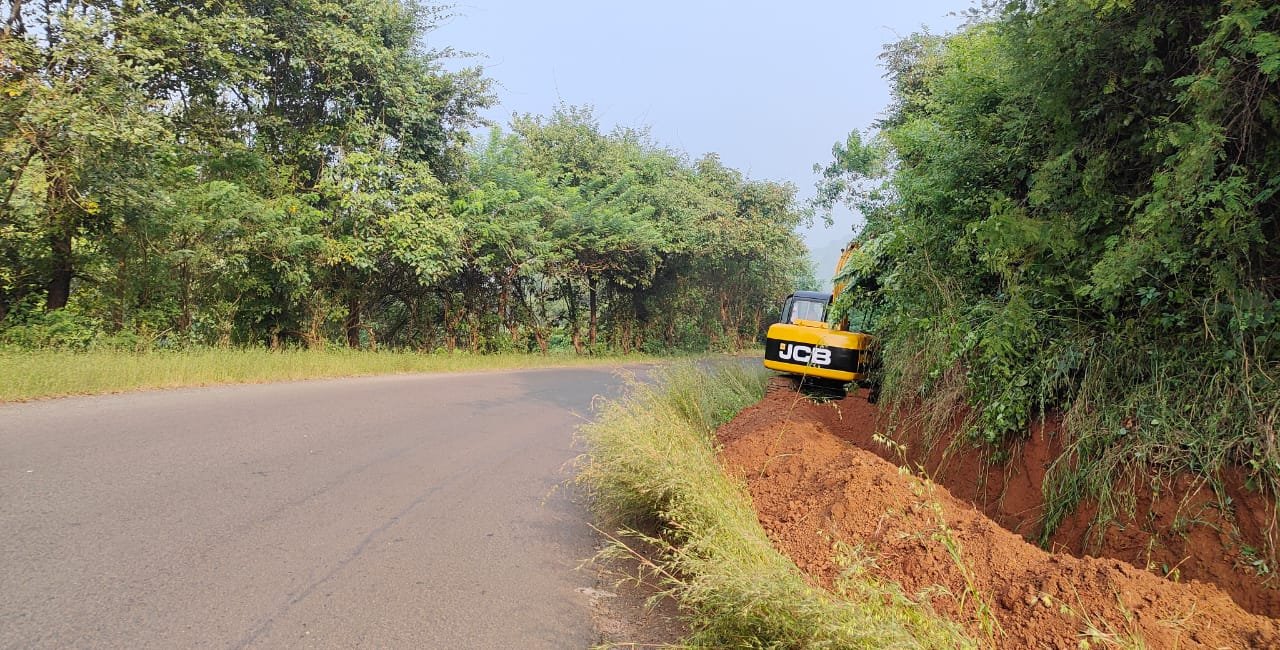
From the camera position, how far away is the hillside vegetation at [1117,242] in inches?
130

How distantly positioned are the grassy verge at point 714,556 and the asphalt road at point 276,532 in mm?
553

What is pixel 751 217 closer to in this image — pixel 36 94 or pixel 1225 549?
pixel 36 94

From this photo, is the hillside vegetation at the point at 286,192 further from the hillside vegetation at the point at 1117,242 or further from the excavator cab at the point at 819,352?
the hillside vegetation at the point at 1117,242

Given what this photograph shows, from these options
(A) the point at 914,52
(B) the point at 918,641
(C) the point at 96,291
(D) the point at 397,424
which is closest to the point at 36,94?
(C) the point at 96,291

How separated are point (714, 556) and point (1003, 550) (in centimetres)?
124

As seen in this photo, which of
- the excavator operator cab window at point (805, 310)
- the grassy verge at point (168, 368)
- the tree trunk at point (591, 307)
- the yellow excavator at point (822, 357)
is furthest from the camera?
the tree trunk at point (591, 307)

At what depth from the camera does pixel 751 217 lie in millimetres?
30688

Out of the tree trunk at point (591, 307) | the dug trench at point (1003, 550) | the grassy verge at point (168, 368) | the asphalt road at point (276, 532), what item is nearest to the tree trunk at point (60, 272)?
the grassy verge at point (168, 368)

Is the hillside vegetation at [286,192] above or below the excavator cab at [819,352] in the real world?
above

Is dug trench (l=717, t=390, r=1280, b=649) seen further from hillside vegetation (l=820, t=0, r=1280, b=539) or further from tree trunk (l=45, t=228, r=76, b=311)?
tree trunk (l=45, t=228, r=76, b=311)

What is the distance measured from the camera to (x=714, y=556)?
309 centimetres

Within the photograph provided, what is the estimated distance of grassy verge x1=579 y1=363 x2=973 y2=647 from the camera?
7.58 ft

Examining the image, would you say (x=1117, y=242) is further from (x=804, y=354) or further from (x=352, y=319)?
(x=352, y=319)

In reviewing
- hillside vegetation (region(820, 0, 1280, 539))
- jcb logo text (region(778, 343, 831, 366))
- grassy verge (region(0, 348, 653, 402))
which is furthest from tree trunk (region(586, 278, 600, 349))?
hillside vegetation (region(820, 0, 1280, 539))
